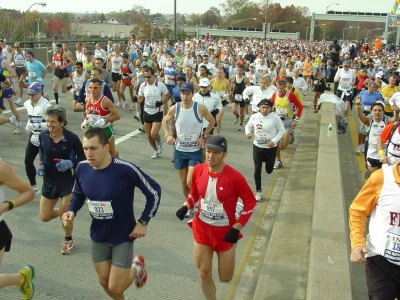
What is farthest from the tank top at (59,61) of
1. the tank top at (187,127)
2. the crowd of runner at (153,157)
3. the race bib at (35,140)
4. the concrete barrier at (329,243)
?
the concrete barrier at (329,243)

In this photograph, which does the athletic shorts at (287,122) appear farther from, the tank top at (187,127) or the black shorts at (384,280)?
the black shorts at (384,280)

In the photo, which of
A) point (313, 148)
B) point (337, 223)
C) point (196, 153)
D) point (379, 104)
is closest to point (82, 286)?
point (196, 153)

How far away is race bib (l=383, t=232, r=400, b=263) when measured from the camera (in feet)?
11.3

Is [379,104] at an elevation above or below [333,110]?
above

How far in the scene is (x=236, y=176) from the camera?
4.52 meters

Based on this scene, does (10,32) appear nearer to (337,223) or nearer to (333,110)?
(333,110)

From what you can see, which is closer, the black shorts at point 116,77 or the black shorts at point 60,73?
the black shorts at point 60,73

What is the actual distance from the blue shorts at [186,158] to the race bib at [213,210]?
2.39 m

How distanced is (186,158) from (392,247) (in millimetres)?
3896

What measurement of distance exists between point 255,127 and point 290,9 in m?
124

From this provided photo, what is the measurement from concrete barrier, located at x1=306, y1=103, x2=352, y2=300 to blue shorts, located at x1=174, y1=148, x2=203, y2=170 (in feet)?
5.84

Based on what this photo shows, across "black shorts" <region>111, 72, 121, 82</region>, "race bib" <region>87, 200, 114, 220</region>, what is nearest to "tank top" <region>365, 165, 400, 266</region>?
"race bib" <region>87, 200, 114, 220</region>

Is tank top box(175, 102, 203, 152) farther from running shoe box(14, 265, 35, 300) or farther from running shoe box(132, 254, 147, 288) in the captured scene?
running shoe box(14, 265, 35, 300)

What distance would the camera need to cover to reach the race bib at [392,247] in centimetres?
345
